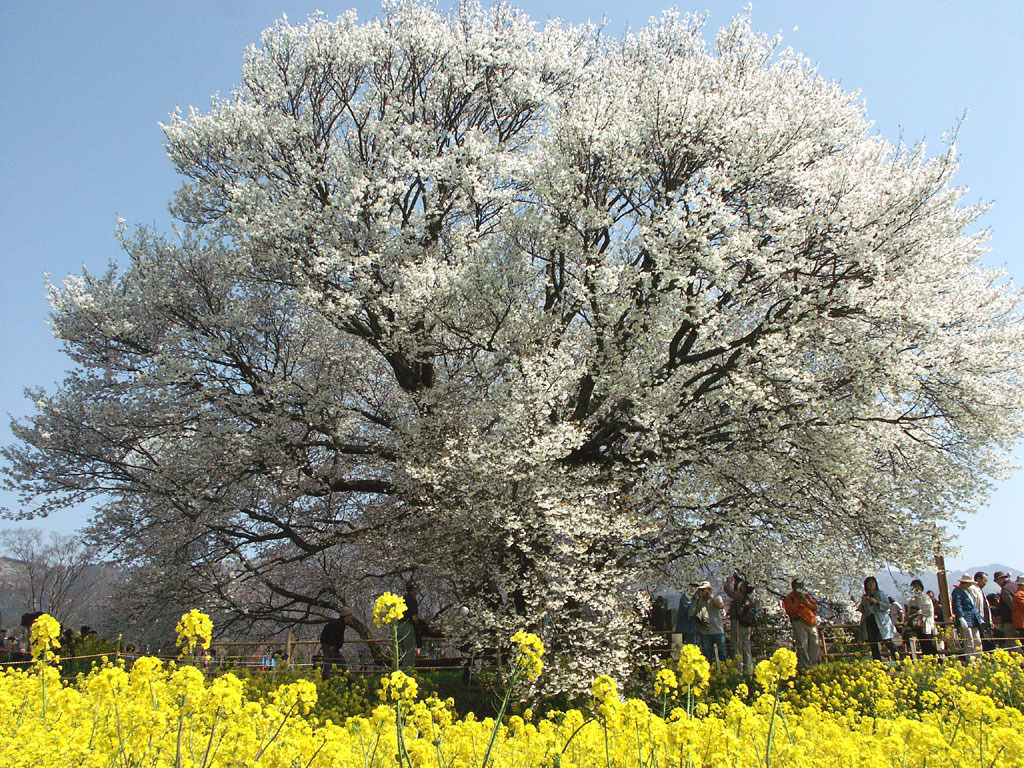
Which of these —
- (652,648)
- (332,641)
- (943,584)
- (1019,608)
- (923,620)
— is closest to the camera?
(1019,608)

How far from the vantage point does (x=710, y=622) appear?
40.7 ft

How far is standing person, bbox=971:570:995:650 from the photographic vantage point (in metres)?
11.8

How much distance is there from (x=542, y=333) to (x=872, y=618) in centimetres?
737

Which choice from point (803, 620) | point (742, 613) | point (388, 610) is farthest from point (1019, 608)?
point (388, 610)

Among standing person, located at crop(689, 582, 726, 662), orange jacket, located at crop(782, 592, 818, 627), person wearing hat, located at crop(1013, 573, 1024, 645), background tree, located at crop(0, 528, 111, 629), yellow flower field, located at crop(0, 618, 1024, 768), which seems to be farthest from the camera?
background tree, located at crop(0, 528, 111, 629)

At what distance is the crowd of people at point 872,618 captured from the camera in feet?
38.3

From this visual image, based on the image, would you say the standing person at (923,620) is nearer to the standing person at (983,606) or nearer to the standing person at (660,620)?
the standing person at (983,606)

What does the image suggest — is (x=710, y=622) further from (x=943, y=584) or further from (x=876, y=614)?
(x=943, y=584)

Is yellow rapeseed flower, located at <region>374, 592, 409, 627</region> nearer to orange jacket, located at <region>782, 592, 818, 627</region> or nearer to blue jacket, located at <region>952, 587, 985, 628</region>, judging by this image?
orange jacket, located at <region>782, 592, 818, 627</region>

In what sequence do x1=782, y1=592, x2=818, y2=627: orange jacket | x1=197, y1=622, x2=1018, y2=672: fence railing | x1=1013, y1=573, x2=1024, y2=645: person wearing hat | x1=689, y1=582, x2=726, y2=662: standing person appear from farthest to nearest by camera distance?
x1=197, y1=622, x2=1018, y2=672: fence railing
x1=689, y1=582, x2=726, y2=662: standing person
x1=782, y1=592, x2=818, y2=627: orange jacket
x1=1013, y1=573, x2=1024, y2=645: person wearing hat

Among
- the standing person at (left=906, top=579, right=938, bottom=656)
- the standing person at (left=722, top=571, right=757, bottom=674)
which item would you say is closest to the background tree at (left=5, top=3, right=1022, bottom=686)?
the standing person at (left=722, top=571, right=757, bottom=674)

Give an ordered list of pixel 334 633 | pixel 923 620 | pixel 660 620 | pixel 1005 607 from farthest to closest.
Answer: pixel 660 620
pixel 334 633
pixel 923 620
pixel 1005 607

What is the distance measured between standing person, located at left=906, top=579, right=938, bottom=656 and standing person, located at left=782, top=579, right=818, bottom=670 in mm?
2150

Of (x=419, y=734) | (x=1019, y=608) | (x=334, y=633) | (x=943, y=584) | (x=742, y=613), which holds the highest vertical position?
(x=943, y=584)
